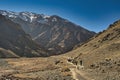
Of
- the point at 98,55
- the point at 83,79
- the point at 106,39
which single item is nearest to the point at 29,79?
the point at 83,79

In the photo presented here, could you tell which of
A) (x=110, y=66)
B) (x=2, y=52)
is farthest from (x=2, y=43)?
(x=110, y=66)

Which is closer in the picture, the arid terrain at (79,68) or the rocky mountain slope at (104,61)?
the arid terrain at (79,68)

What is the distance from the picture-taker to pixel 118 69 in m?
69.8

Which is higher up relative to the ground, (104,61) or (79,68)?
(104,61)

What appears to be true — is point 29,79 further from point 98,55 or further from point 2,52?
point 2,52

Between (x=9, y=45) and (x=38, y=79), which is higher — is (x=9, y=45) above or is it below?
above

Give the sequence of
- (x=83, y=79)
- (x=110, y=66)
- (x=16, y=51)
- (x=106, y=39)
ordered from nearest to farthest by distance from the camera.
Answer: (x=83, y=79) < (x=110, y=66) < (x=106, y=39) < (x=16, y=51)

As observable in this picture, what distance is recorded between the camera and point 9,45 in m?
199

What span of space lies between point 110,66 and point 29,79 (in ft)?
83.8

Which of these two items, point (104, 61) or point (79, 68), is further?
point (79, 68)

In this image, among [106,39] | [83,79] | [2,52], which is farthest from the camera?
[2,52]

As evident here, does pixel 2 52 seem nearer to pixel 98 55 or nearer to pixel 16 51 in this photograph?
pixel 16 51

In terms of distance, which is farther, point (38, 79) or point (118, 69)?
point (118, 69)

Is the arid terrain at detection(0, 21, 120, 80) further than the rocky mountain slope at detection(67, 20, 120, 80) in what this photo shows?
No
